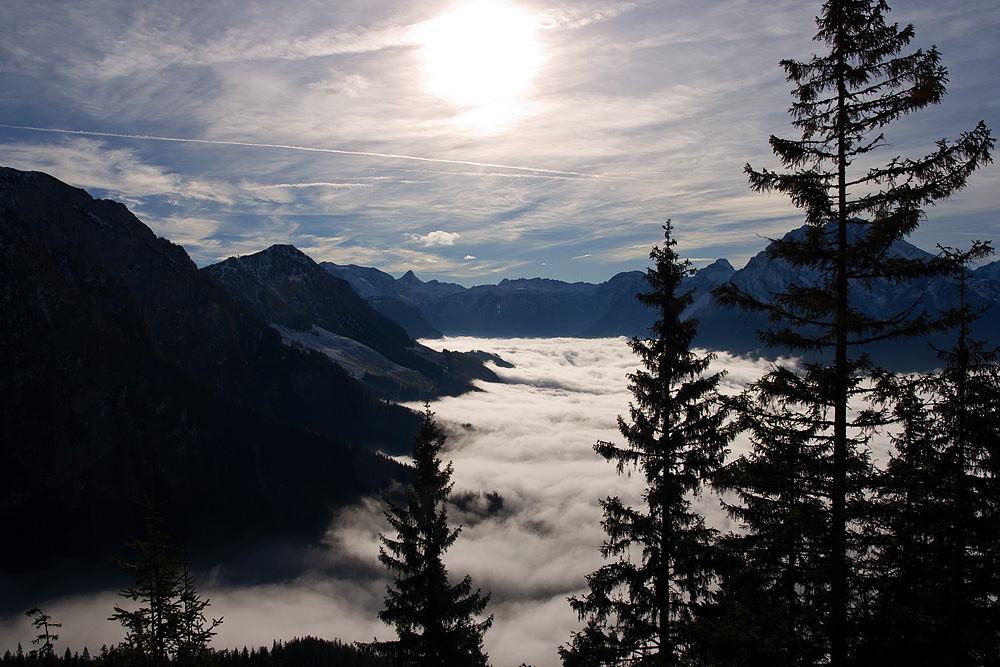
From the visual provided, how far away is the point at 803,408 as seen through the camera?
13797 mm

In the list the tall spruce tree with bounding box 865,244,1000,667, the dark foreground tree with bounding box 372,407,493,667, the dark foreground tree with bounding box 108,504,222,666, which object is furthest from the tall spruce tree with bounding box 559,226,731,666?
the dark foreground tree with bounding box 108,504,222,666

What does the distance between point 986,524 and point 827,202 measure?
979 centimetres

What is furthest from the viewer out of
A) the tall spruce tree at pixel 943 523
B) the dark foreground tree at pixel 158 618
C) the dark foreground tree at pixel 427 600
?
the dark foreground tree at pixel 427 600

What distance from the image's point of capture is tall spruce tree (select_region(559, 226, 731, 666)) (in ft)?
66.1

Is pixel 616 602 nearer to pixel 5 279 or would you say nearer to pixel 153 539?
pixel 153 539

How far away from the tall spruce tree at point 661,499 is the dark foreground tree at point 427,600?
226 inches

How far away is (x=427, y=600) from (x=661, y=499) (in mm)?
12566

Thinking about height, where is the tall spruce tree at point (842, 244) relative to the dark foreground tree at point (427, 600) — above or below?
above

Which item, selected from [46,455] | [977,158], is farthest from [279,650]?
[46,455]

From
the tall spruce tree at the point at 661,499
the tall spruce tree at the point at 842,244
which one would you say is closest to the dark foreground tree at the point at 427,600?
the tall spruce tree at the point at 661,499

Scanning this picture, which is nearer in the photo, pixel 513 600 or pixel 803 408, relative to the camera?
pixel 803 408

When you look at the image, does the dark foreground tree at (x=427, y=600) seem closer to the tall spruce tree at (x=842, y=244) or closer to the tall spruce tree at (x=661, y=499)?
the tall spruce tree at (x=661, y=499)

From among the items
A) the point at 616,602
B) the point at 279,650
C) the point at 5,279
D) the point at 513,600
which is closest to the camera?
the point at 616,602

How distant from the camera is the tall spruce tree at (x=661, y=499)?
20.1 m
